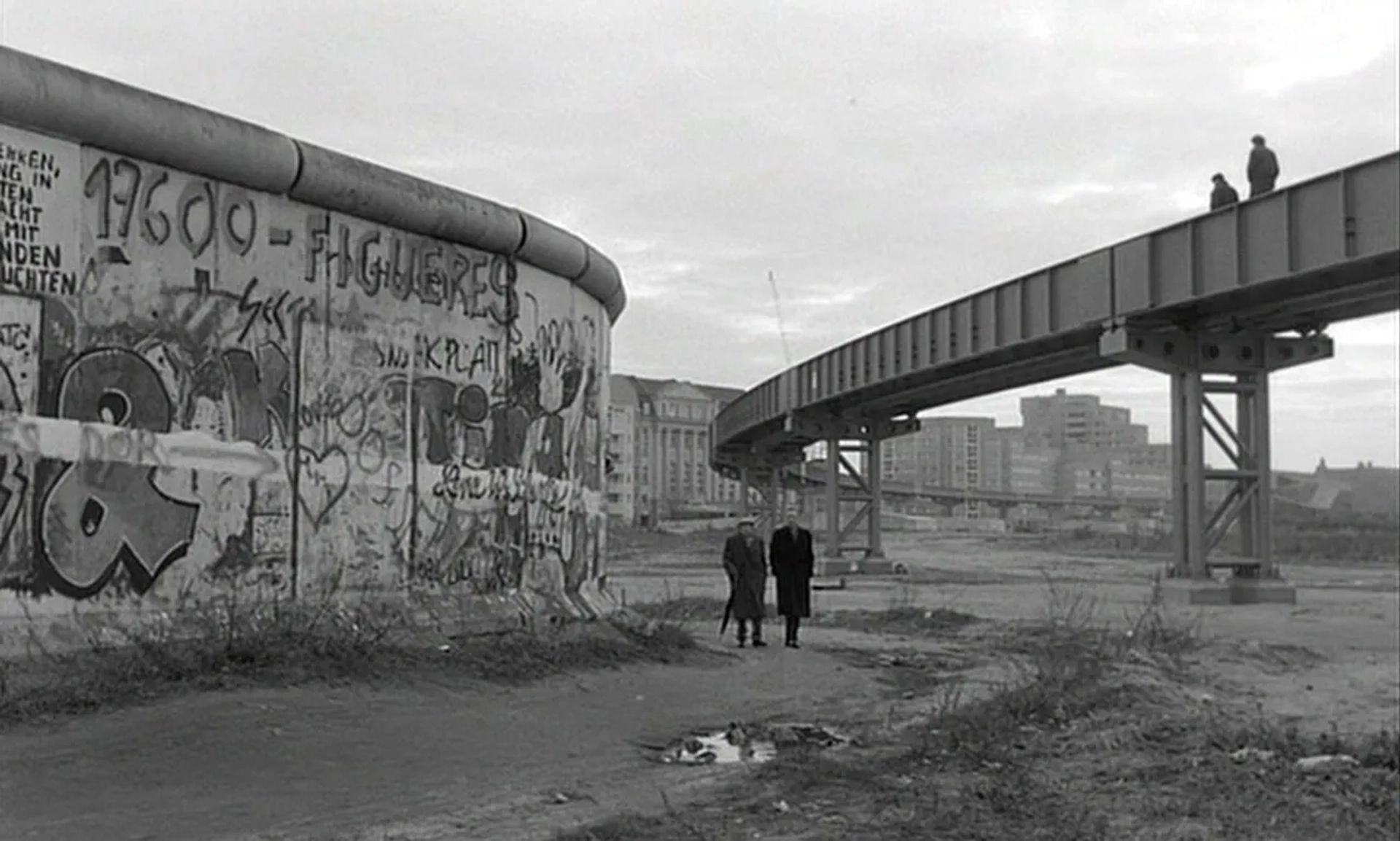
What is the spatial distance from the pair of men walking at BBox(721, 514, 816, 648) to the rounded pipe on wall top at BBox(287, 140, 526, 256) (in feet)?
17.5

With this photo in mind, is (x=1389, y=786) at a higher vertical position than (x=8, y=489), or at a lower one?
lower

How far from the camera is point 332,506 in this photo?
1092cm

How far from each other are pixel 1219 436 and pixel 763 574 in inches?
579

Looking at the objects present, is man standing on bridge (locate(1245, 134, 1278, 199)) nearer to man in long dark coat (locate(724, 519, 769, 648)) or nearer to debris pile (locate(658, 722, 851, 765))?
man in long dark coat (locate(724, 519, 769, 648))

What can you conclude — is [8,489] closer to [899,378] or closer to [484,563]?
[484,563]

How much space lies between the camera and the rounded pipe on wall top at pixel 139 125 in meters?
8.72

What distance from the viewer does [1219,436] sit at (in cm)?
2784

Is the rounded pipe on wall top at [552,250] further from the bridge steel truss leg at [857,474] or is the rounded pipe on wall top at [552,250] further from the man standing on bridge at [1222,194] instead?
the bridge steel truss leg at [857,474]

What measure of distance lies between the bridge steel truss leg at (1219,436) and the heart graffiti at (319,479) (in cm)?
1899

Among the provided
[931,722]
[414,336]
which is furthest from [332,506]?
[931,722]

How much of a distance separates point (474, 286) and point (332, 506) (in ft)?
8.29

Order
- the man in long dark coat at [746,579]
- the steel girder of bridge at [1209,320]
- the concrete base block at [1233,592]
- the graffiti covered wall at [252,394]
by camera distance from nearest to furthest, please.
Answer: the graffiti covered wall at [252,394] → the man in long dark coat at [746,579] → the steel girder of bridge at [1209,320] → the concrete base block at [1233,592]

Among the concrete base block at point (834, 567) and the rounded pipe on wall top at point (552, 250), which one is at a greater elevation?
the rounded pipe on wall top at point (552, 250)

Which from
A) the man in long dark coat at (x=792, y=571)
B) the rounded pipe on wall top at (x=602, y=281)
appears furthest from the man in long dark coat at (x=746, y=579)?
the rounded pipe on wall top at (x=602, y=281)
